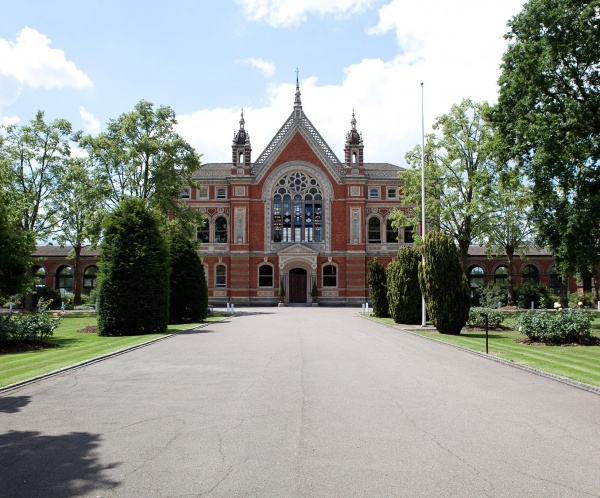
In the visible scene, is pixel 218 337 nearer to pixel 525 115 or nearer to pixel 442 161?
pixel 525 115

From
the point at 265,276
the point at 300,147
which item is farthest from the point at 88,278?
the point at 300,147

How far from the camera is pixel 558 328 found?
17578mm

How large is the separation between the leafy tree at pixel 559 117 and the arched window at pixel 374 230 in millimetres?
27835

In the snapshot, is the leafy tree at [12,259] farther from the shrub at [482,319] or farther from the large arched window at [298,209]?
the large arched window at [298,209]

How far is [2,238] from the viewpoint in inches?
703

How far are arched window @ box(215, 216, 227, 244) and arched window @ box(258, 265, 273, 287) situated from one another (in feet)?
16.3

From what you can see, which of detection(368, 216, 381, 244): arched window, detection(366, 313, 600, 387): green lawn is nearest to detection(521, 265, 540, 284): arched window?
detection(368, 216, 381, 244): arched window

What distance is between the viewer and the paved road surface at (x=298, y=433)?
5102mm

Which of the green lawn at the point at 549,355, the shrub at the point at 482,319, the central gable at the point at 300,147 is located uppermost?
the central gable at the point at 300,147

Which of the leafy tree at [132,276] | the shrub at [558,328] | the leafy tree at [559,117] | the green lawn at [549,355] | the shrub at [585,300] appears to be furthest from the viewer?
the shrub at [585,300]

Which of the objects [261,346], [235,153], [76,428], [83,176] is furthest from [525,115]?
[235,153]

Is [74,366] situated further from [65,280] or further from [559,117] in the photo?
[65,280]

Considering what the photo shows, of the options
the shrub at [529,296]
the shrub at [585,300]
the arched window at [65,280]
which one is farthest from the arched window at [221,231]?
the shrub at [585,300]

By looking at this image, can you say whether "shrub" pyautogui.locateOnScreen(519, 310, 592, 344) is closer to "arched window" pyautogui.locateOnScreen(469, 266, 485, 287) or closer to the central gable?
the central gable
